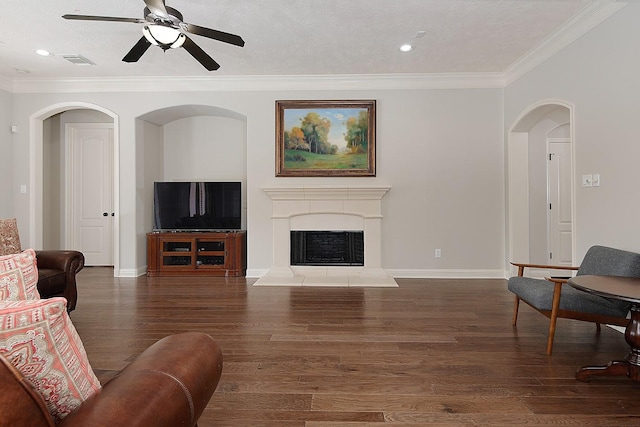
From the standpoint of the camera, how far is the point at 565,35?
410 centimetres

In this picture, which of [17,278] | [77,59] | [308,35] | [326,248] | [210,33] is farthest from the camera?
[326,248]

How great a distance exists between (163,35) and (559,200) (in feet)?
18.7

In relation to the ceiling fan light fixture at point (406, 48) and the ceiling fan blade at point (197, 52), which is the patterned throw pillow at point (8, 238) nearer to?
the ceiling fan blade at point (197, 52)

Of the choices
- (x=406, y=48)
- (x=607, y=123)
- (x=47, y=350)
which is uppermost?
(x=406, y=48)

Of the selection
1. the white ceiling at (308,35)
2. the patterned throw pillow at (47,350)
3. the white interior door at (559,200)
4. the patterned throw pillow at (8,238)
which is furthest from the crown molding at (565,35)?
the patterned throw pillow at (8,238)

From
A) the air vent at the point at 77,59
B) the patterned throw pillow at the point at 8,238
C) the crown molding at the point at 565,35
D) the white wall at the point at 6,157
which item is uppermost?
the air vent at the point at 77,59

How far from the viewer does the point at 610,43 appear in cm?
345

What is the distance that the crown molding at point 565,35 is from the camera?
347cm

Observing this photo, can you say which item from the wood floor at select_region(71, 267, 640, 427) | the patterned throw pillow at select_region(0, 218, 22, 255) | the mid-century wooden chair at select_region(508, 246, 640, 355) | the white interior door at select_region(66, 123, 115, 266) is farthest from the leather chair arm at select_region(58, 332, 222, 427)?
the white interior door at select_region(66, 123, 115, 266)

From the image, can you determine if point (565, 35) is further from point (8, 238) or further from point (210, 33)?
point (8, 238)

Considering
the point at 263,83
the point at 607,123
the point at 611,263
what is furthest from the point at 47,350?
the point at 263,83

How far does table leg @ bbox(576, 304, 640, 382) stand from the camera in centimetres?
236

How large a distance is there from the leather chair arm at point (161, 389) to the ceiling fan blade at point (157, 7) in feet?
7.68

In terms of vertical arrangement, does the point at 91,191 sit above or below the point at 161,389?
above
